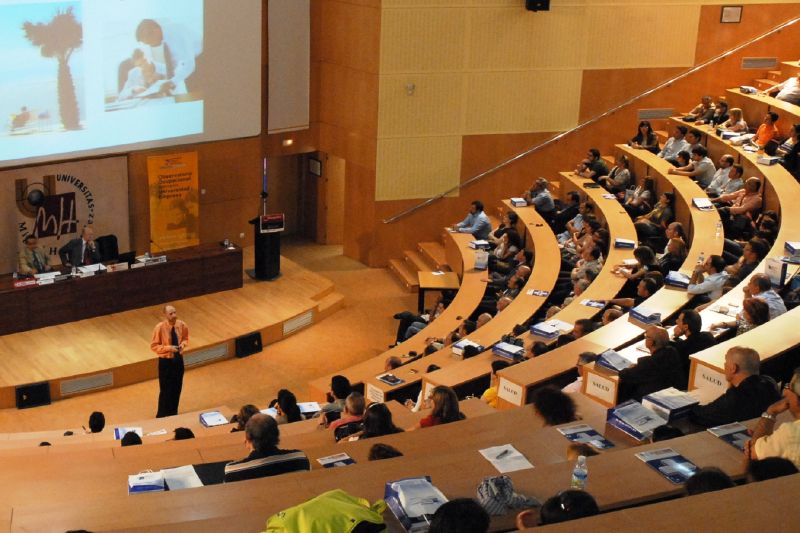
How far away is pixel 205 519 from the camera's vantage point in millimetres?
3994

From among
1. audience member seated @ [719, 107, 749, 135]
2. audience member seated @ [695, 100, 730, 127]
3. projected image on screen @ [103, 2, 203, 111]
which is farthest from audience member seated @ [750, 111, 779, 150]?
projected image on screen @ [103, 2, 203, 111]

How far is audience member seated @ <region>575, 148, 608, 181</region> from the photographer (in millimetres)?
13453

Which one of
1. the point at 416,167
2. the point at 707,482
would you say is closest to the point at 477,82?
the point at 416,167

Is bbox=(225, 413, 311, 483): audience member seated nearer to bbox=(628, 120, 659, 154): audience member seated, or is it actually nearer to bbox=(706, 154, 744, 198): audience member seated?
bbox=(706, 154, 744, 198): audience member seated

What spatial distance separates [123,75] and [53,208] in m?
1.71

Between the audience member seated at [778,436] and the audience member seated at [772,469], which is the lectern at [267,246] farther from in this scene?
the audience member seated at [772,469]

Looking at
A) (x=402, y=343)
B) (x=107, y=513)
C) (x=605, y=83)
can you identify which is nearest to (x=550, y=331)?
(x=402, y=343)

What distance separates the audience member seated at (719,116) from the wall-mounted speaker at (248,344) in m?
6.35

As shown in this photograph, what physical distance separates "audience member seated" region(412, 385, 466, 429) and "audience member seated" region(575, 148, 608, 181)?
312 inches

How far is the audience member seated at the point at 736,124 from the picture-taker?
13016mm

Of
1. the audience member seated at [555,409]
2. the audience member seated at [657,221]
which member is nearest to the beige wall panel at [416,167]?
the audience member seated at [657,221]

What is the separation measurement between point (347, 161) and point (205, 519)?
420 inches

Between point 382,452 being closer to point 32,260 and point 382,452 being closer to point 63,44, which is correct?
point 32,260

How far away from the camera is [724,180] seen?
1185cm
